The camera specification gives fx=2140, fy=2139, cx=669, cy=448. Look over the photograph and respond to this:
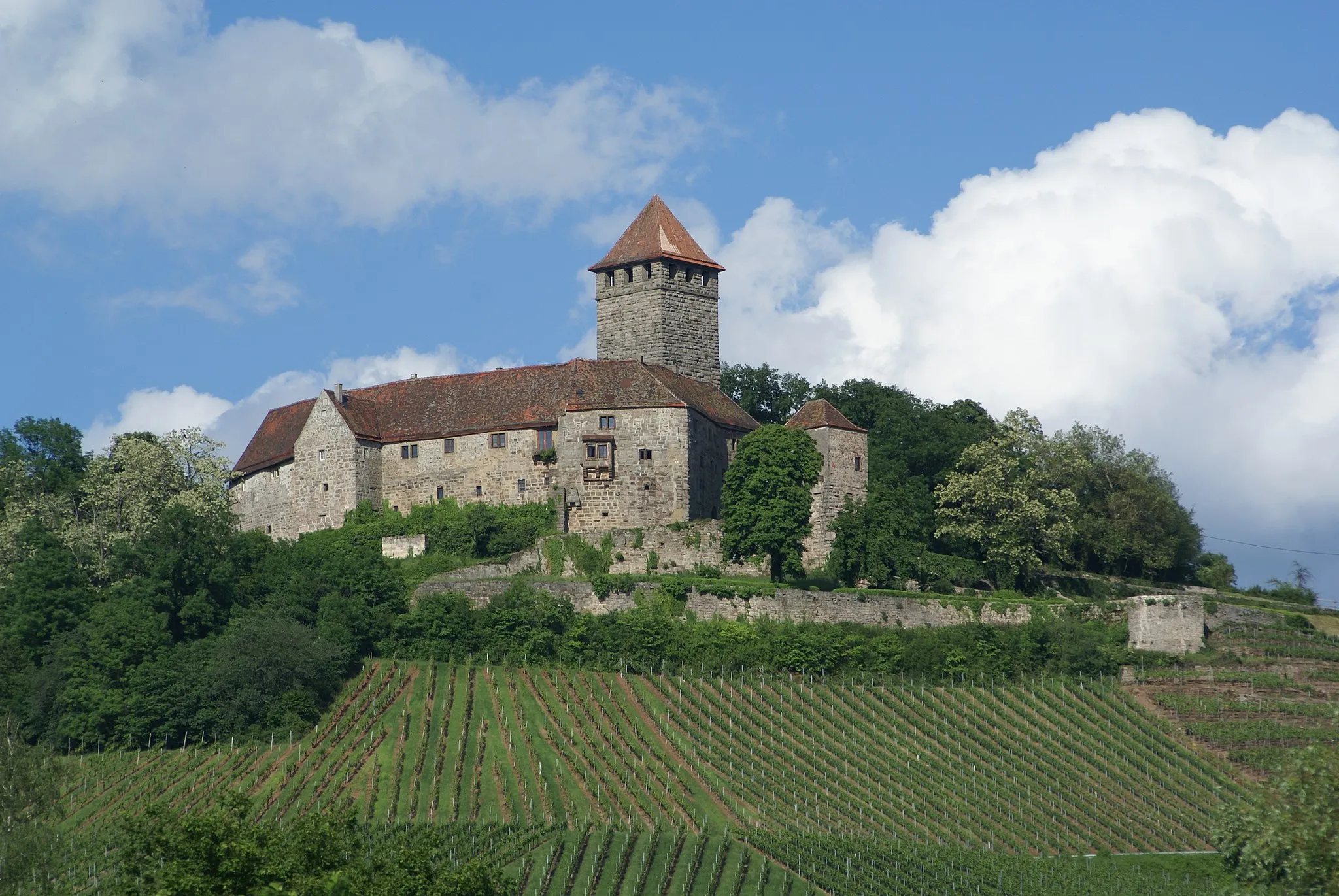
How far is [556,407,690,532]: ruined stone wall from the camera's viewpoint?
75938mm

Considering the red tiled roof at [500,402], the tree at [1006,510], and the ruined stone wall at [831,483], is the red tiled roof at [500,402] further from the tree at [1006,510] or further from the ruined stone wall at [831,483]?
the tree at [1006,510]

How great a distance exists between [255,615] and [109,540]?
9.67 meters

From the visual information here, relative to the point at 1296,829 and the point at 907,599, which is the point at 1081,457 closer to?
the point at 907,599

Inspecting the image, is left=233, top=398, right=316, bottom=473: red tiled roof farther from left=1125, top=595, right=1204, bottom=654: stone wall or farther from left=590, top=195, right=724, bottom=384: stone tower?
left=1125, top=595, right=1204, bottom=654: stone wall

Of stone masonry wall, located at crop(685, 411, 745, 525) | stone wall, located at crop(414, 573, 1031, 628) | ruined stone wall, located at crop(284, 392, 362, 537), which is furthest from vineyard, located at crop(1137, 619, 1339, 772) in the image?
ruined stone wall, located at crop(284, 392, 362, 537)

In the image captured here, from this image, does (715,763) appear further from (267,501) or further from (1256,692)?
(267,501)

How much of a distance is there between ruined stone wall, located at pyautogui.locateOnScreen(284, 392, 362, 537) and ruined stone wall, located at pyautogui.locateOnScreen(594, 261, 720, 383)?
11445mm

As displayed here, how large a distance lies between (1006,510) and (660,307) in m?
16.6

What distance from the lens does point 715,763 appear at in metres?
60.5

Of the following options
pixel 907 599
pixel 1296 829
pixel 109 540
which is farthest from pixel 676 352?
pixel 1296 829

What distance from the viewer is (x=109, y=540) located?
73.4 meters

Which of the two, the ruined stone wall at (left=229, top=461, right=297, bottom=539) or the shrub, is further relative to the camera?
the ruined stone wall at (left=229, top=461, right=297, bottom=539)

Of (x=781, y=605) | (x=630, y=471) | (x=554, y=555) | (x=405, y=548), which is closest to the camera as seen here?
(x=781, y=605)

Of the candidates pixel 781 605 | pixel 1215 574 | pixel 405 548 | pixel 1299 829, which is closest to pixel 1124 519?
pixel 1215 574
